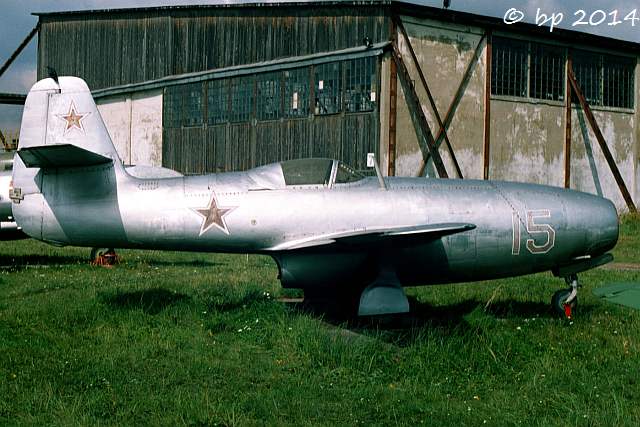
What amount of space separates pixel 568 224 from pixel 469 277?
1521mm

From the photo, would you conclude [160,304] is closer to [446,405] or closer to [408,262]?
[408,262]

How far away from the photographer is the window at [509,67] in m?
24.6

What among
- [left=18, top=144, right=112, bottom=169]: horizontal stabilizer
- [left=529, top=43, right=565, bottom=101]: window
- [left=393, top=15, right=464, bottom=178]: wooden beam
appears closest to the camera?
[left=18, top=144, right=112, bottom=169]: horizontal stabilizer

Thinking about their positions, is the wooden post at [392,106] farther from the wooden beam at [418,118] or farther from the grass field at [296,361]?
the grass field at [296,361]

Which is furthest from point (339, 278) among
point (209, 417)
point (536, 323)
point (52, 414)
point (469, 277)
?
point (52, 414)

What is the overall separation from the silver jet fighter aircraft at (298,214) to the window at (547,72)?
18.0 meters

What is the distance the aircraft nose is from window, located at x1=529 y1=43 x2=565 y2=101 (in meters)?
17.5

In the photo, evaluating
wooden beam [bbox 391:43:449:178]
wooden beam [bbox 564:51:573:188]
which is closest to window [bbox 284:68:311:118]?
wooden beam [bbox 391:43:449:178]

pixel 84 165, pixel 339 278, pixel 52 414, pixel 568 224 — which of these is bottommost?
pixel 52 414

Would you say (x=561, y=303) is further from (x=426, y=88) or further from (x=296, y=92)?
(x=296, y=92)

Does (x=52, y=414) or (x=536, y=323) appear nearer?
(x=52, y=414)

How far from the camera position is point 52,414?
5562 millimetres

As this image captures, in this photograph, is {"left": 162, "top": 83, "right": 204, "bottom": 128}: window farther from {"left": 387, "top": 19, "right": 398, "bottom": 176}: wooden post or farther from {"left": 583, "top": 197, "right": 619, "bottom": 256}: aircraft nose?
{"left": 583, "top": 197, "right": 619, "bottom": 256}: aircraft nose

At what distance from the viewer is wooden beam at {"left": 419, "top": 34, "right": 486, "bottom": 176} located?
75.3 feet
